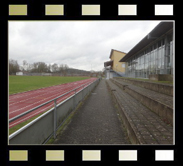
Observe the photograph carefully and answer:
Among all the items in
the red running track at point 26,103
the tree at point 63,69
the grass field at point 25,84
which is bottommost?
the red running track at point 26,103

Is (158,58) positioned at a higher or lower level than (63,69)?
lower

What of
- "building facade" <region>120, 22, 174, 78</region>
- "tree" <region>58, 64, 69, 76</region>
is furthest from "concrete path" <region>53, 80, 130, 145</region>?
"tree" <region>58, 64, 69, 76</region>

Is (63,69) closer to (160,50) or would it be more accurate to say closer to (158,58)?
(158,58)

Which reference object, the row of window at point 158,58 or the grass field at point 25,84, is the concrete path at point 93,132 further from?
the row of window at point 158,58

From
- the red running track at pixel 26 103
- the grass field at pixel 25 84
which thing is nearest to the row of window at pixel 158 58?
the red running track at pixel 26 103

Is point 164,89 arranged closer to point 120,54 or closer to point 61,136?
point 61,136

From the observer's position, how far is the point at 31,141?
7.33ft

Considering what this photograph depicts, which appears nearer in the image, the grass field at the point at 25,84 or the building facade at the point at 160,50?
the building facade at the point at 160,50

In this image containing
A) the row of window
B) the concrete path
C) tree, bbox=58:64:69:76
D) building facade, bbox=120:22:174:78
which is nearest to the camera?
the concrete path

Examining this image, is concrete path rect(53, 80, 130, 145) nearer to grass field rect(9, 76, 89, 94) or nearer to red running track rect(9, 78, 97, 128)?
grass field rect(9, 76, 89, 94)

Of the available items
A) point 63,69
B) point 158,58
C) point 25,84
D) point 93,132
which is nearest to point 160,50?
point 158,58

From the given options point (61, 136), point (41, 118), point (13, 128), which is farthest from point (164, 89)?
point (13, 128)

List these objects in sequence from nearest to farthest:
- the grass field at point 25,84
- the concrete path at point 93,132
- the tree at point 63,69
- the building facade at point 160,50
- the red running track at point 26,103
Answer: the concrete path at point 93,132, the red running track at point 26,103, the building facade at point 160,50, the grass field at point 25,84, the tree at point 63,69
